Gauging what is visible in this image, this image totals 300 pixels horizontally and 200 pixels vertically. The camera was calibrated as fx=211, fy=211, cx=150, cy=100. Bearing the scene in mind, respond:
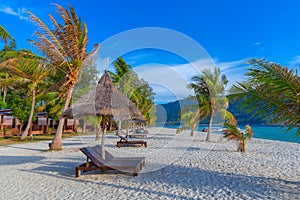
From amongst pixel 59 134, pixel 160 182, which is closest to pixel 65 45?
pixel 59 134

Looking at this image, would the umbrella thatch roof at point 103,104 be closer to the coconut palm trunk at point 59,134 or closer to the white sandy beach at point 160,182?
the white sandy beach at point 160,182

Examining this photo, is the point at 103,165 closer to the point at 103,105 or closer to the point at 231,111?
the point at 103,105

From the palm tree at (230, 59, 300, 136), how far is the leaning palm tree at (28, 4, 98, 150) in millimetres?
7662

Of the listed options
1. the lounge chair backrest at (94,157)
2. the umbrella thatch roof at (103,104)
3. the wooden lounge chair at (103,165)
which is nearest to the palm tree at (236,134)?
the umbrella thatch roof at (103,104)

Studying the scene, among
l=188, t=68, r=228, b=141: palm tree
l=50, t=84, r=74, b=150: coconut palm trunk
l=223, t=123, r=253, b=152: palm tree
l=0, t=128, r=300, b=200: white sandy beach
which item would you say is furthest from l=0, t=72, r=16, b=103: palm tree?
l=223, t=123, r=253, b=152: palm tree

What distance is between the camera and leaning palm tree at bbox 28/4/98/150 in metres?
9.45

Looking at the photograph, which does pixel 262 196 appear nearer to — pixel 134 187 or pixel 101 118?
pixel 134 187

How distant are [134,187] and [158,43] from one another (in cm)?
468

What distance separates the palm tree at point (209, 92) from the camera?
14.9m

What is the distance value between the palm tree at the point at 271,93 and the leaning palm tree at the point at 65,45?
7.66 metres

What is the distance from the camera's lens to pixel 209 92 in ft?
49.4

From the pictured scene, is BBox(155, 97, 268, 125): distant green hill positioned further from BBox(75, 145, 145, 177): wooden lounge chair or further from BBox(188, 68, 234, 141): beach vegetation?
BBox(75, 145, 145, 177): wooden lounge chair

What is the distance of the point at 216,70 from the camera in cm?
1559

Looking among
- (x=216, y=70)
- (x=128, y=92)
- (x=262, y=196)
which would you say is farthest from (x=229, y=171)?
(x=128, y=92)
